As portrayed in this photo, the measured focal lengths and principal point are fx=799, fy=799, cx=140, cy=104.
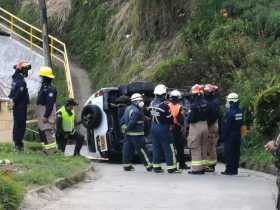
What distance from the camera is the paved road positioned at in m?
11.5

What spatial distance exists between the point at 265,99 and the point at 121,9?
52.8 ft

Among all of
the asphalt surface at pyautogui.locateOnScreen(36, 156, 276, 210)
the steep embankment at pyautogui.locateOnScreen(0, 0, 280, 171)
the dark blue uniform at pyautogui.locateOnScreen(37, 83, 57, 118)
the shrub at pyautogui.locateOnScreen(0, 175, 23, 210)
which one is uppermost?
the steep embankment at pyautogui.locateOnScreen(0, 0, 280, 171)

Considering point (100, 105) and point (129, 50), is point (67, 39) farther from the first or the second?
point (100, 105)

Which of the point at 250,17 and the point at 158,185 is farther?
the point at 250,17

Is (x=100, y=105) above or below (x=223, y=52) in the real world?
below

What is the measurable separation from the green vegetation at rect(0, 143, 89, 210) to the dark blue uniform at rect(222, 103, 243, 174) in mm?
2993

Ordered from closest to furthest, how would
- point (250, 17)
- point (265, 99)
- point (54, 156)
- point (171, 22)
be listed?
point (54, 156)
point (265, 99)
point (250, 17)
point (171, 22)

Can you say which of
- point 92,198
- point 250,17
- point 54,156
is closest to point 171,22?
point 250,17

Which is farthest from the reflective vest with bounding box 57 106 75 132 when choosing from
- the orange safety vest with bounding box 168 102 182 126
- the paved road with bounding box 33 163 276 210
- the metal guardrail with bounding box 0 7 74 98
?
the metal guardrail with bounding box 0 7 74 98

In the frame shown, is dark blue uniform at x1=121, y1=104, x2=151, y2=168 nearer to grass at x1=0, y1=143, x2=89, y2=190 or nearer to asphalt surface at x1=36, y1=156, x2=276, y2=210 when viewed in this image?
asphalt surface at x1=36, y1=156, x2=276, y2=210

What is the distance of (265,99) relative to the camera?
59.8 ft

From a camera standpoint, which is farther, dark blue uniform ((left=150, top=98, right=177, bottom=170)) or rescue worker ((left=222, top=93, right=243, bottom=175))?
rescue worker ((left=222, top=93, right=243, bottom=175))

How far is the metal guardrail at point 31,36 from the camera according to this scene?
34.9 metres

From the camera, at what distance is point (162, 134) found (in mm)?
16703
